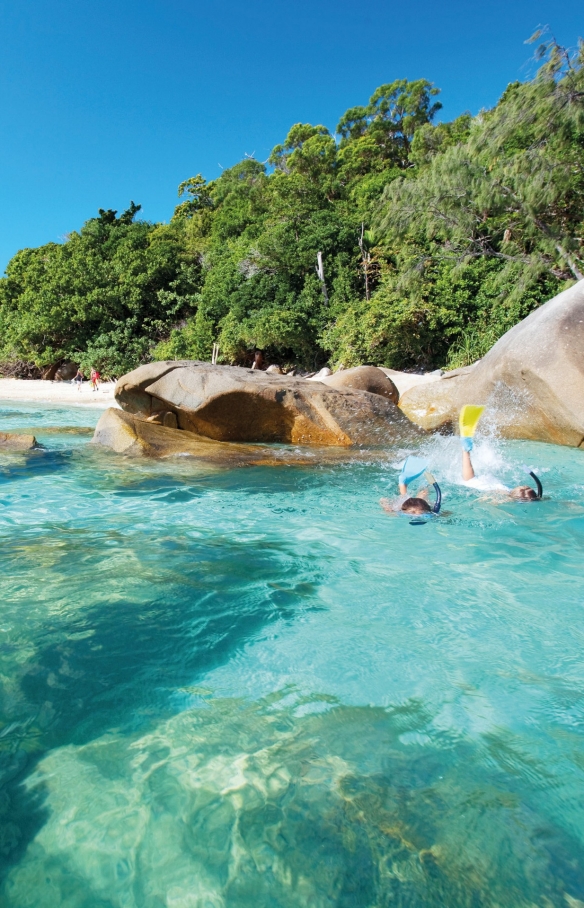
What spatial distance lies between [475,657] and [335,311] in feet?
59.9

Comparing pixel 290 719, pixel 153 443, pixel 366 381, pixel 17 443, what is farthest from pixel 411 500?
pixel 366 381

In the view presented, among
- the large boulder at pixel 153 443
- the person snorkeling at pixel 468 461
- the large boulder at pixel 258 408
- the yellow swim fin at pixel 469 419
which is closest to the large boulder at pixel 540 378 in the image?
the large boulder at pixel 258 408

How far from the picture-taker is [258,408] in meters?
8.65

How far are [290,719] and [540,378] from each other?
7092mm

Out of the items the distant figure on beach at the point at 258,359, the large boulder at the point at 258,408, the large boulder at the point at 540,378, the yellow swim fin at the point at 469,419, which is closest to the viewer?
the yellow swim fin at the point at 469,419

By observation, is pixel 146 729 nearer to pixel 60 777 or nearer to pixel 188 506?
pixel 60 777

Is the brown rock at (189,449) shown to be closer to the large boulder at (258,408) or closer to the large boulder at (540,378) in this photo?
the large boulder at (258,408)

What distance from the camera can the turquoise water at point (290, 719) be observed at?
1.38m

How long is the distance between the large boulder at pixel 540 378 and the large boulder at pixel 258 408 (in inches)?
56.7

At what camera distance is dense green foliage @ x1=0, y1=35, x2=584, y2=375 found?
50.4 feet

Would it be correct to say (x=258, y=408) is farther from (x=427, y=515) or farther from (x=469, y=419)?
(x=427, y=515)

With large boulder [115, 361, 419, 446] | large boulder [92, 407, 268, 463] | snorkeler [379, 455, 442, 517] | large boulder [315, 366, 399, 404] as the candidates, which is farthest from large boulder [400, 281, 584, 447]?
large boulder [92, 407, 268, 463]

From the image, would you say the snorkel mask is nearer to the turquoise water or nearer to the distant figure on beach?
the turquoise water

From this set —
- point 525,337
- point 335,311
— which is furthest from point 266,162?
point 525,337
